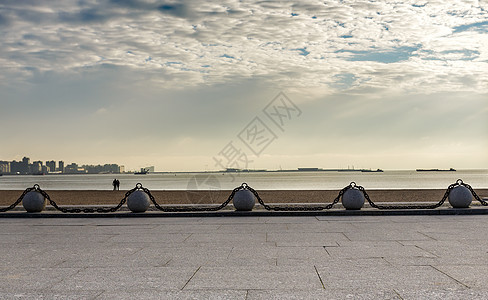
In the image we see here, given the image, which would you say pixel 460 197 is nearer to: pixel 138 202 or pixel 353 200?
pixel 353 200

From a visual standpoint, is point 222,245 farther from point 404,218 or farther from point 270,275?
point 404,218

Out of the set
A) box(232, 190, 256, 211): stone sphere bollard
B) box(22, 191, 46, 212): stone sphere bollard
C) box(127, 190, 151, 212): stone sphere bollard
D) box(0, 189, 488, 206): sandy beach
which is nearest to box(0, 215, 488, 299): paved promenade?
box(232, 190, 256, 211): stone sphere bollard

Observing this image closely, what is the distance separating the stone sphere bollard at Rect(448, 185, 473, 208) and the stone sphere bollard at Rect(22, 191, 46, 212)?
14.7 m

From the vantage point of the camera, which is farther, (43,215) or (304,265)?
(43,215)

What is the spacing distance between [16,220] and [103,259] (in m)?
8.92

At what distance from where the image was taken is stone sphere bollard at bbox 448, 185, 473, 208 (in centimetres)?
1669

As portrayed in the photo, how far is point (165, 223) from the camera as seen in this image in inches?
571

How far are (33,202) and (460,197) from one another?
15119mm

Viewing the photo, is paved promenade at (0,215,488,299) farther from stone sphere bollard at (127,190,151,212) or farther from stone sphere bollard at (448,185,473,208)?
stone sphere bollard at (448,185,473,208)

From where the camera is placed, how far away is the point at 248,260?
27.6 feet

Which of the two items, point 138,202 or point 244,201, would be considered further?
point 138,202

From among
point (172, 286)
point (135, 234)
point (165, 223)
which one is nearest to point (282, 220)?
point (165, 223)

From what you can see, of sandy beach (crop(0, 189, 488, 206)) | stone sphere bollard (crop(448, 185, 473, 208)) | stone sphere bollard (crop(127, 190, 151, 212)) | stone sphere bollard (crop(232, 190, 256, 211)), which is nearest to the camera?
stone sphere bollard (crop(232, 190, 256, 211))

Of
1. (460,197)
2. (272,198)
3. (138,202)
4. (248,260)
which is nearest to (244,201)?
(138,202)
